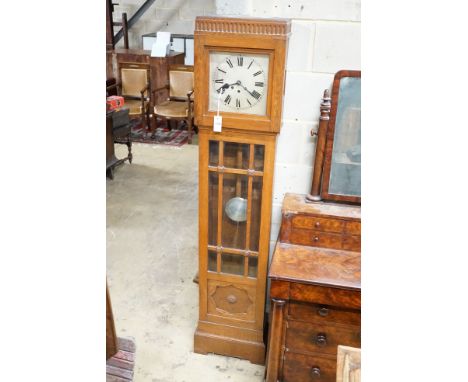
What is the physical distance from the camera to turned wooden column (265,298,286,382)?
1.79 m

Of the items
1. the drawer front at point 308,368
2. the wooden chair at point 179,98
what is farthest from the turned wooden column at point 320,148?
the wooden chair at point 179,98

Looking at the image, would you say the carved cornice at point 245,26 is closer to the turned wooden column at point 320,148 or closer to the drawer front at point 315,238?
the turned wooden column at point 320,148

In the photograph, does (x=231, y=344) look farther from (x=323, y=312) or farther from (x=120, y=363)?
(x=120, y=363)

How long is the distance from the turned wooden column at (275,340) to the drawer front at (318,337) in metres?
0.04

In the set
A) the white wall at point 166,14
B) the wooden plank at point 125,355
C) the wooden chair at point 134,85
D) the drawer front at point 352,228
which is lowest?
the drawer front at point 352,228

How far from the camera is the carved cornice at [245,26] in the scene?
1604 millimetres
